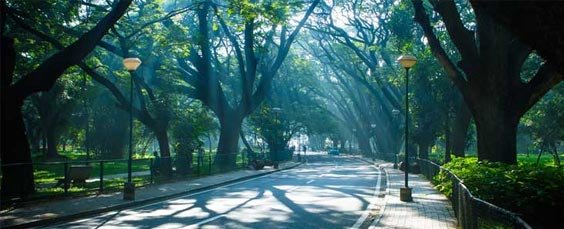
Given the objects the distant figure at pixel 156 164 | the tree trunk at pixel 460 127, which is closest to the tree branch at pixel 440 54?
the tree trunk at pixel 460 127

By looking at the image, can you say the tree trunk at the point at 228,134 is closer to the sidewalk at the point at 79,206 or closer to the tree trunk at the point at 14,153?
the sidewalk at the point at 79,206

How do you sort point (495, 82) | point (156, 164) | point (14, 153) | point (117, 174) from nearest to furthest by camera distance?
point (495, 82)
point (14, 153)
point (156, 164)
point (117, 174)

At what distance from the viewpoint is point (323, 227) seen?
1170 centimetres

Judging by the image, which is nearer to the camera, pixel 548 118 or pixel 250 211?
pixel 250 211

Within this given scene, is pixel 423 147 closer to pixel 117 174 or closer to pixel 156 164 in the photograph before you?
pixel 156 164

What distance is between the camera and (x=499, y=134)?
1586cm

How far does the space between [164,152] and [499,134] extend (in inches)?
744

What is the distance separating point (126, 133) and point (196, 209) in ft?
143

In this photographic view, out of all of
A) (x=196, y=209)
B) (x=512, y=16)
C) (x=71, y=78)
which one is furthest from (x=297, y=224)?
(x=71, y=78)

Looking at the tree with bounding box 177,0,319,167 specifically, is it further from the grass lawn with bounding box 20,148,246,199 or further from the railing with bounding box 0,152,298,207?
the grass lawn with bounding box 20,148,246,199

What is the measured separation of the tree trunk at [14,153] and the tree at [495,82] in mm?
13449

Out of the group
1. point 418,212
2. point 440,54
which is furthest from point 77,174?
point 440,54

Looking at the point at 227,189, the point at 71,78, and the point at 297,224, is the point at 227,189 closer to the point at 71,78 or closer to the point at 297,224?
the point at 297,224

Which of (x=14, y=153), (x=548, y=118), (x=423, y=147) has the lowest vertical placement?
(x=14, y=153)
